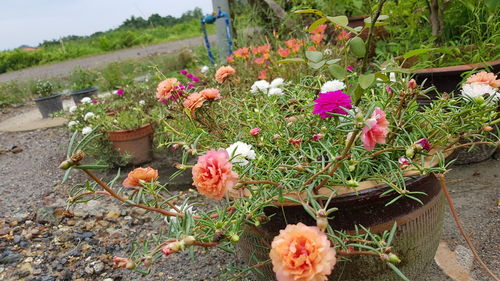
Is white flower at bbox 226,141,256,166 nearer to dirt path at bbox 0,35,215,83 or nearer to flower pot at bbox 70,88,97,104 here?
flower pot at bbox 70,88,97,104

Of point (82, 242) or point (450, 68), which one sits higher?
point (450, 68)

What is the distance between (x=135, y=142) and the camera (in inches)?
110

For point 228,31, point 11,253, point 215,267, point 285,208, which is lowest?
point 215,267

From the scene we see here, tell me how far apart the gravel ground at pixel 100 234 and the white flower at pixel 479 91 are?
1.69 ft

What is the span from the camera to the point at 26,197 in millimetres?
2586

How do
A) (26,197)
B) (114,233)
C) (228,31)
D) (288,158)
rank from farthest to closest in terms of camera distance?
(228,31), (26,197), (114,233), (288,158)

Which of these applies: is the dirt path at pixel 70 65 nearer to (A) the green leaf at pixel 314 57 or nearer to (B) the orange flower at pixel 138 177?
(A) the green leaf at pixel 314 57

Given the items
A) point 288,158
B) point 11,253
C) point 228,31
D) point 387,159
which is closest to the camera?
point 387,159

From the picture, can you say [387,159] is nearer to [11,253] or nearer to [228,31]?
[11,253]

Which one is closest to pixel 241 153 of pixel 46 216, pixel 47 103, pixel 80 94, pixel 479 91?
pixel 479 91

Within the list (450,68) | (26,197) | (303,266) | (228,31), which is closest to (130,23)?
(228,31)

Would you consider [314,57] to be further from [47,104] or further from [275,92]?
[47,104]

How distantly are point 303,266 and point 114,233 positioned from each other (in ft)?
5.09

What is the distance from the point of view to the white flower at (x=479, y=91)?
1098mm
